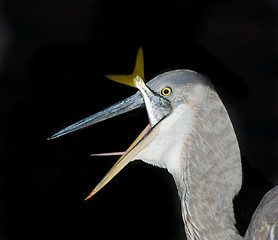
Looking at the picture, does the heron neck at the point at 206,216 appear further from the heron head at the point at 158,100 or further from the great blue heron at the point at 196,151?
the heron head at the point at 158,100

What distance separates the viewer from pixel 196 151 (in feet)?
2.67

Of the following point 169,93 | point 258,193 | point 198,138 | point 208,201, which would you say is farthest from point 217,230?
point 258,193

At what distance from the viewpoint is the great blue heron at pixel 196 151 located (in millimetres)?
812

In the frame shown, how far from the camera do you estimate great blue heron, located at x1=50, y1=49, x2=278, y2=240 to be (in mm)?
812

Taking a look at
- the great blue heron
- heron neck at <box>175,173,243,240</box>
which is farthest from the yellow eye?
heron neck at <box>175,173,243,240</box>

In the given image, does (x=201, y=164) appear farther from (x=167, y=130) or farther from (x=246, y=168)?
(x=246, y=168)

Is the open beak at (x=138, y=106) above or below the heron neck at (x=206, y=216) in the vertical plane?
above

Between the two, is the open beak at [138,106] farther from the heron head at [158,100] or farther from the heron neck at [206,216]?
the heron neck at [206,216]

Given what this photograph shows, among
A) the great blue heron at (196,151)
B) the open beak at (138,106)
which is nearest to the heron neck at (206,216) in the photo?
the great blue heron at (196,151)

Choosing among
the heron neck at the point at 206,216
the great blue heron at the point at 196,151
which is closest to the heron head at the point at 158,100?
the great blue heron at the point at 196,151

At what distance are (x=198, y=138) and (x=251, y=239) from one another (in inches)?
10.3

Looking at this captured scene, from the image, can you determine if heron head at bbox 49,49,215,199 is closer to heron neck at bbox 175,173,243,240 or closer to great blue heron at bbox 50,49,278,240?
great blue heron at bbox 50,49,278,240

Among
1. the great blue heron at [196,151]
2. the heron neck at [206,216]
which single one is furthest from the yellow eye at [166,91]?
the heron neck at [206,216]

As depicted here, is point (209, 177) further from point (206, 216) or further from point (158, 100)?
point (158, 100)
